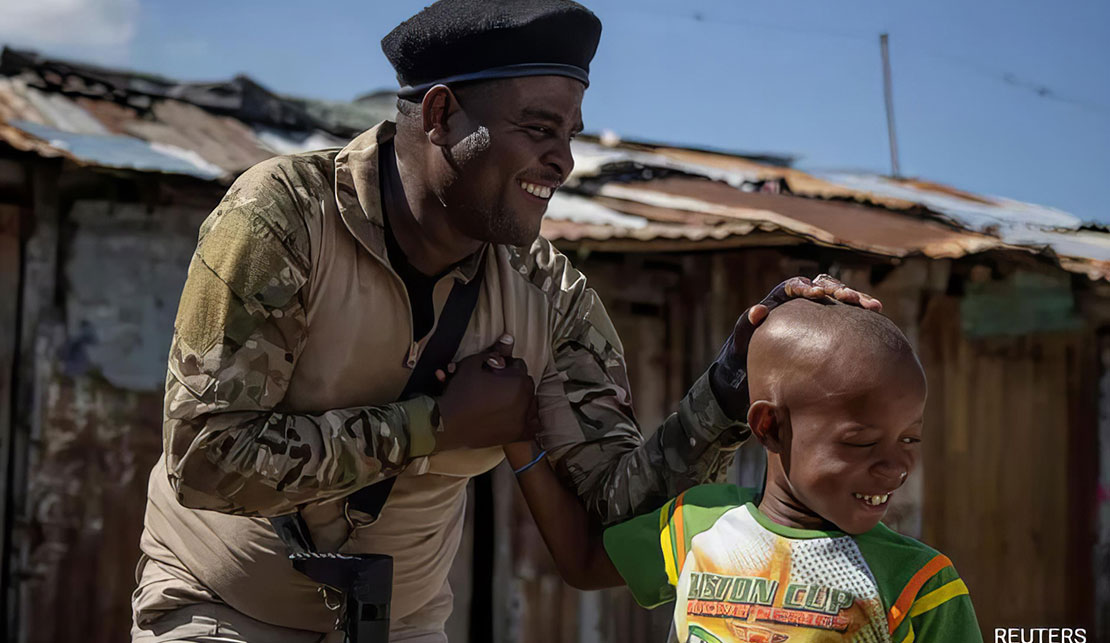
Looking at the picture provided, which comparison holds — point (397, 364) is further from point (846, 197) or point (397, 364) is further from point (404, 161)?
point (846, 197)

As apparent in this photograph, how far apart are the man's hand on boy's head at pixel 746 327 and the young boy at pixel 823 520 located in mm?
46

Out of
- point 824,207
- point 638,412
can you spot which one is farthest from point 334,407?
point 824,207

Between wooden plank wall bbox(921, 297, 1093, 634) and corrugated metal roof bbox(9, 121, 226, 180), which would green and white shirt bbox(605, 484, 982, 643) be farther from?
wooden plank wall bbox(921, 297, 1093, 634)

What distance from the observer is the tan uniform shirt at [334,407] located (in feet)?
7.52

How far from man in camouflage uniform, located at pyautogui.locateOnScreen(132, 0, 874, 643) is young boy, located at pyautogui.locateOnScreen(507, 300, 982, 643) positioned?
0.61 ft

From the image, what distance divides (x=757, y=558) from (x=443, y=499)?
0.82 meters

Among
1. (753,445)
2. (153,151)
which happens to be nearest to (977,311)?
(753,445)

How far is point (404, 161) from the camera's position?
104 inches

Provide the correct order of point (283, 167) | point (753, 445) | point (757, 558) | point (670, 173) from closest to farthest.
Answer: point (757, 558), point (283, 167), point (753, 445), point (670, 173)

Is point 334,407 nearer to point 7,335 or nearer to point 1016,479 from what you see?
point 7,335

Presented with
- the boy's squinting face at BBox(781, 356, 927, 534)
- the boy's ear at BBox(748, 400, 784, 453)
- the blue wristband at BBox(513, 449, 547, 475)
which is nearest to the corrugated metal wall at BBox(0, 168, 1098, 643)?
the blue wristband at BBox(513, 449, 547, 475)

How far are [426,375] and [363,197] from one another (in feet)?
1.31

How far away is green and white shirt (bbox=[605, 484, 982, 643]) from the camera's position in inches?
83.2

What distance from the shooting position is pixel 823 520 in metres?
2.27
